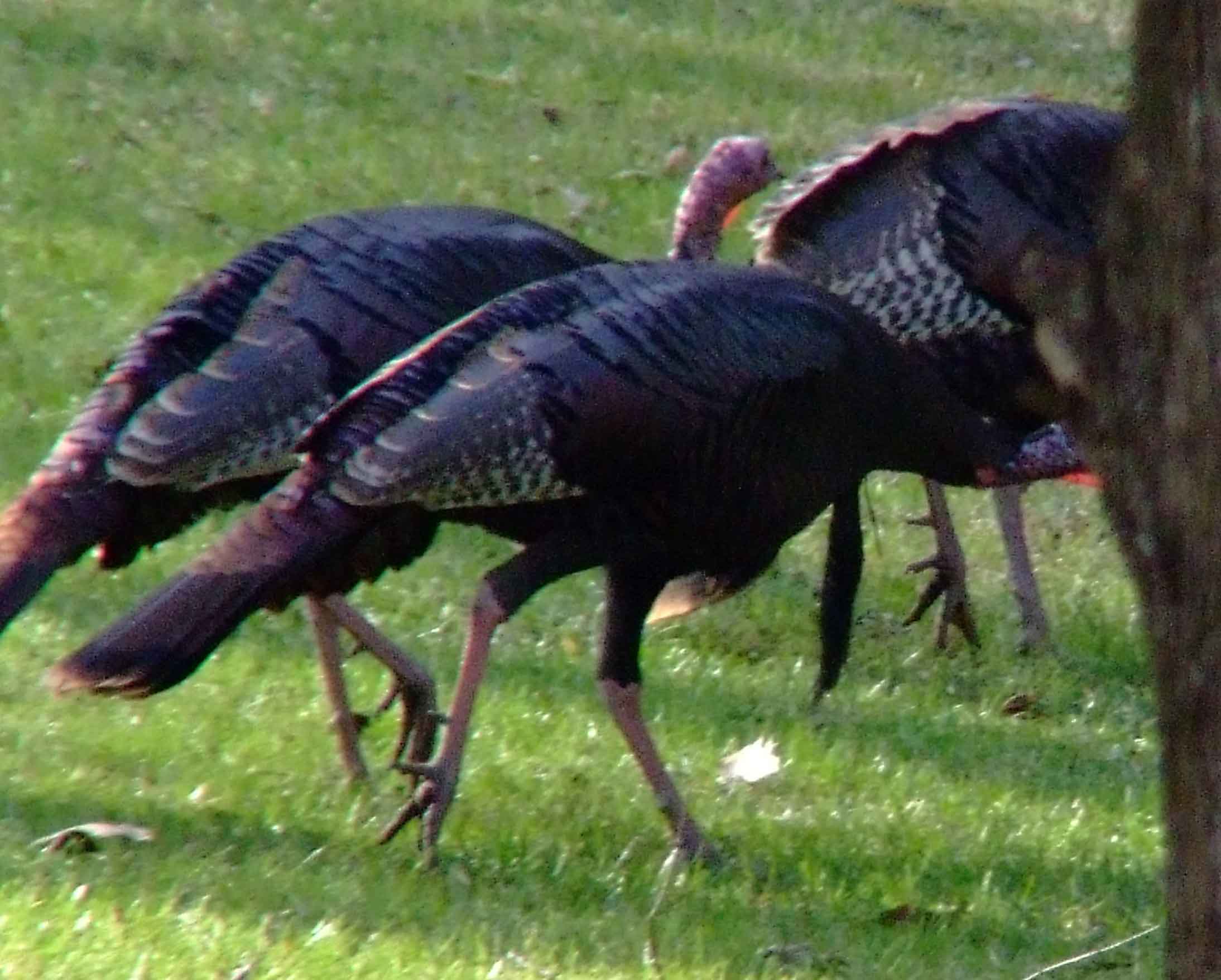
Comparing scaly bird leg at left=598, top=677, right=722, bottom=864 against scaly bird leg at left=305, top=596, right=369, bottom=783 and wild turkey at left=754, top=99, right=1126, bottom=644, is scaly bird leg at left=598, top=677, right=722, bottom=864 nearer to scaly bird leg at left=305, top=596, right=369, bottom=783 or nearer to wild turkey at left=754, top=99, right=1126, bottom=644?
scaly bird leg at left=305, top=596, right=369, bottom=783

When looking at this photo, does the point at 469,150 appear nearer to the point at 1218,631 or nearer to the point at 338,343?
the point at 338,343

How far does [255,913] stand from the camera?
166 inches

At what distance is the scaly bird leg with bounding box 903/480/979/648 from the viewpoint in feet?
22.2

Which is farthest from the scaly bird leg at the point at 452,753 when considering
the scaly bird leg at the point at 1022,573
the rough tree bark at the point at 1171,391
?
the scaly bird leg at the point at 1022,573

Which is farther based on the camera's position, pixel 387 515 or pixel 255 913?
pixel 387 515

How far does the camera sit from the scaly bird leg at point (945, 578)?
22.2 ft

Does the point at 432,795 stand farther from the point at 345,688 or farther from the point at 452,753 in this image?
the point at 345,688

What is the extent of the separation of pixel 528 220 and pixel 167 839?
1.81 meters

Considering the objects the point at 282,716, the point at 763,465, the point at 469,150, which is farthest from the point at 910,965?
the point at 469,150

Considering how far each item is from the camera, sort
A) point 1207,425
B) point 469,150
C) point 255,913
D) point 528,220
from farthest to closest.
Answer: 1. point 469,150
2. point 528,220
3. point 255,913
4. point 1207,425

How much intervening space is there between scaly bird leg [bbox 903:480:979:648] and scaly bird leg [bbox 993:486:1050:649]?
0.15 metres

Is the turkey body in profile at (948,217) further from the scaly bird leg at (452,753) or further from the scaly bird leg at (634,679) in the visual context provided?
the scaly bird leg at (452,753)

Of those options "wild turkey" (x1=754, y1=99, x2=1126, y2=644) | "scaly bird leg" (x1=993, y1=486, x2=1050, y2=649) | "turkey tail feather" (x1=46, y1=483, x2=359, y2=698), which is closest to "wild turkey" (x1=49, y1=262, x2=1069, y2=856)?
"turkey tail feather" (x1=46, y1=483, x2=359, y2=698)

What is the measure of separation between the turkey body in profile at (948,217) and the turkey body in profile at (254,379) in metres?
1.06
